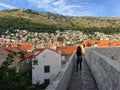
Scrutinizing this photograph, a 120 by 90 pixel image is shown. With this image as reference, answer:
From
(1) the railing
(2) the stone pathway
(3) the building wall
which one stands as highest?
(1) the railing

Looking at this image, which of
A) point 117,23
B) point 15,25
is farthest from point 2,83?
point 117,23

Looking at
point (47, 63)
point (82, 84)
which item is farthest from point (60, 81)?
point (47, 63)

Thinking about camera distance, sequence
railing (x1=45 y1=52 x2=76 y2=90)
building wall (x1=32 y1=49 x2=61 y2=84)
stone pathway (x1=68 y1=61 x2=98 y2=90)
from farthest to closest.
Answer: building wall (x1=32 y1=49 x2=61 y2=84), stone pathway (x1=68 y1=61 x2=98 y2=90), railing (x1=45 y1=52 x2=76 y2=90)

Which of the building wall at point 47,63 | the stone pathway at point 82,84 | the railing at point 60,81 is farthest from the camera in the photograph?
the building wall at point 47,63

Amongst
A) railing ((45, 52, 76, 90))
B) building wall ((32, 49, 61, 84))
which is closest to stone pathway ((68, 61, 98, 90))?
railing ((45, 52, 76, 90))

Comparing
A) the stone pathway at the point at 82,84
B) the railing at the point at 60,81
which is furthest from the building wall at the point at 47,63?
the railing at the point at 60,81

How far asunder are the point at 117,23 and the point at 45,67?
139 meters

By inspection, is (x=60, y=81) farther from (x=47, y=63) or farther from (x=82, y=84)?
(x=47, y=63)

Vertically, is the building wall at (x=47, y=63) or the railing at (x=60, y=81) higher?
the railing at (x=60, y=81)

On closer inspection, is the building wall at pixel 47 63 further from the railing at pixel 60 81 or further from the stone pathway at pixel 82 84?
the railing at pixel 60 81

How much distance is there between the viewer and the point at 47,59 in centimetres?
5688

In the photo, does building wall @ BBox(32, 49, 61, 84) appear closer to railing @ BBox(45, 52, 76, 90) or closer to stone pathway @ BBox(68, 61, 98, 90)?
stone pathway @ BBox(68, 61, 98, 90)

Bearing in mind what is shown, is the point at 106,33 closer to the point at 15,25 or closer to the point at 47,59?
the point at 15,25

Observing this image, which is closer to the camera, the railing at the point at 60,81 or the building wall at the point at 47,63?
the railing at the point at 60,81
